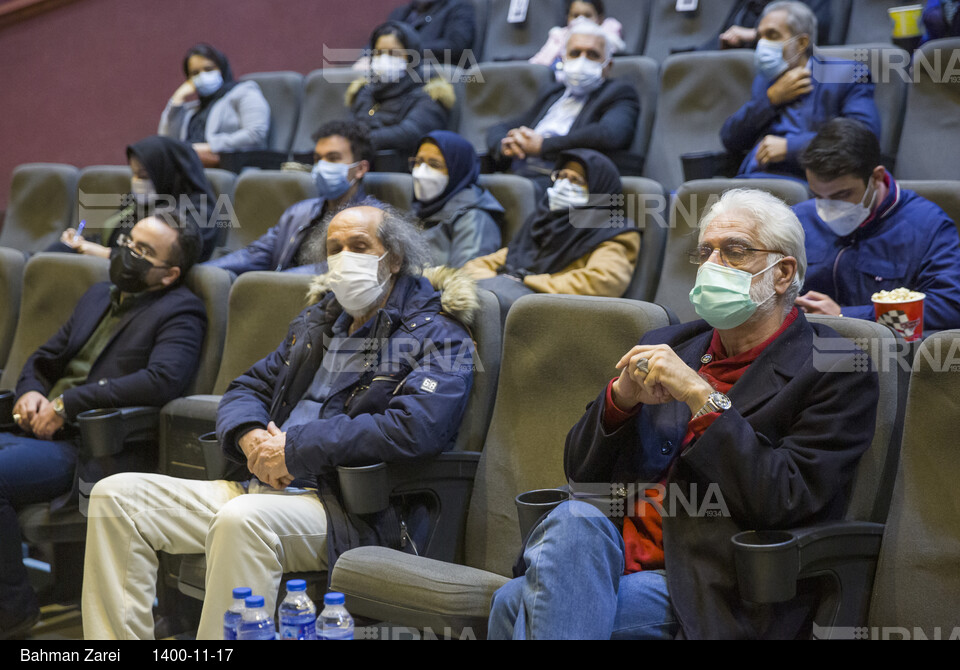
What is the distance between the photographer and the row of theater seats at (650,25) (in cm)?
→ 378

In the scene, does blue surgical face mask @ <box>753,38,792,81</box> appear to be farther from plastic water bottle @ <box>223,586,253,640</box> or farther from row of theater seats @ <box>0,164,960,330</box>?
plastic water bottle @ <box>223,586,253,640</box>

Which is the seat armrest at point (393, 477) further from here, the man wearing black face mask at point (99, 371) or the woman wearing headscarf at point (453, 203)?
the woman wearing headscarf at point (453, 203)

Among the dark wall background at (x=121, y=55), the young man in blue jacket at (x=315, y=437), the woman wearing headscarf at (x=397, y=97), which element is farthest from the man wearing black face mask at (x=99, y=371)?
the dark wall background at (x=121, y=55)

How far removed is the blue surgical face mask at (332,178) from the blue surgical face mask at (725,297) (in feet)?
6.25

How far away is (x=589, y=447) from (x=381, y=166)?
7.12 ft

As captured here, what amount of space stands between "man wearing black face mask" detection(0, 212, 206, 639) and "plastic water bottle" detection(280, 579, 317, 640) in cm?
97

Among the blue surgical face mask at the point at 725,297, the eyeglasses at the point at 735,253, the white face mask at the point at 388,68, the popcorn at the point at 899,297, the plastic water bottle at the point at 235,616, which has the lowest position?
the plastic water bottle at the point at 235,616

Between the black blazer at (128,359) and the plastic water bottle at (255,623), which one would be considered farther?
the black blazer at (128,359)

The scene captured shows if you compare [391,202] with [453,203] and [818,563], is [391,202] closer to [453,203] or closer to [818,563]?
[453,203]

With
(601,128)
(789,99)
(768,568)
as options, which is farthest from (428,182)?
(768,568)

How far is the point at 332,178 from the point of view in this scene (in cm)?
330

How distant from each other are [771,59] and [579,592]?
2.34 m

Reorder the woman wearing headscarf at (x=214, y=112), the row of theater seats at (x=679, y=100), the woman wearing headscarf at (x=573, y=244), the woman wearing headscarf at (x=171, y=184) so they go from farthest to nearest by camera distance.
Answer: the woman wearing headscarf at (x=214, y=112) → the woman wearing headscarf at (x=171, y=184) → the row of theater seats at (x=679, y=100) → the woman wearing headscarf at (x=573, y=244)

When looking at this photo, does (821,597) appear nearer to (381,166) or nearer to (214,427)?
(214,427)
